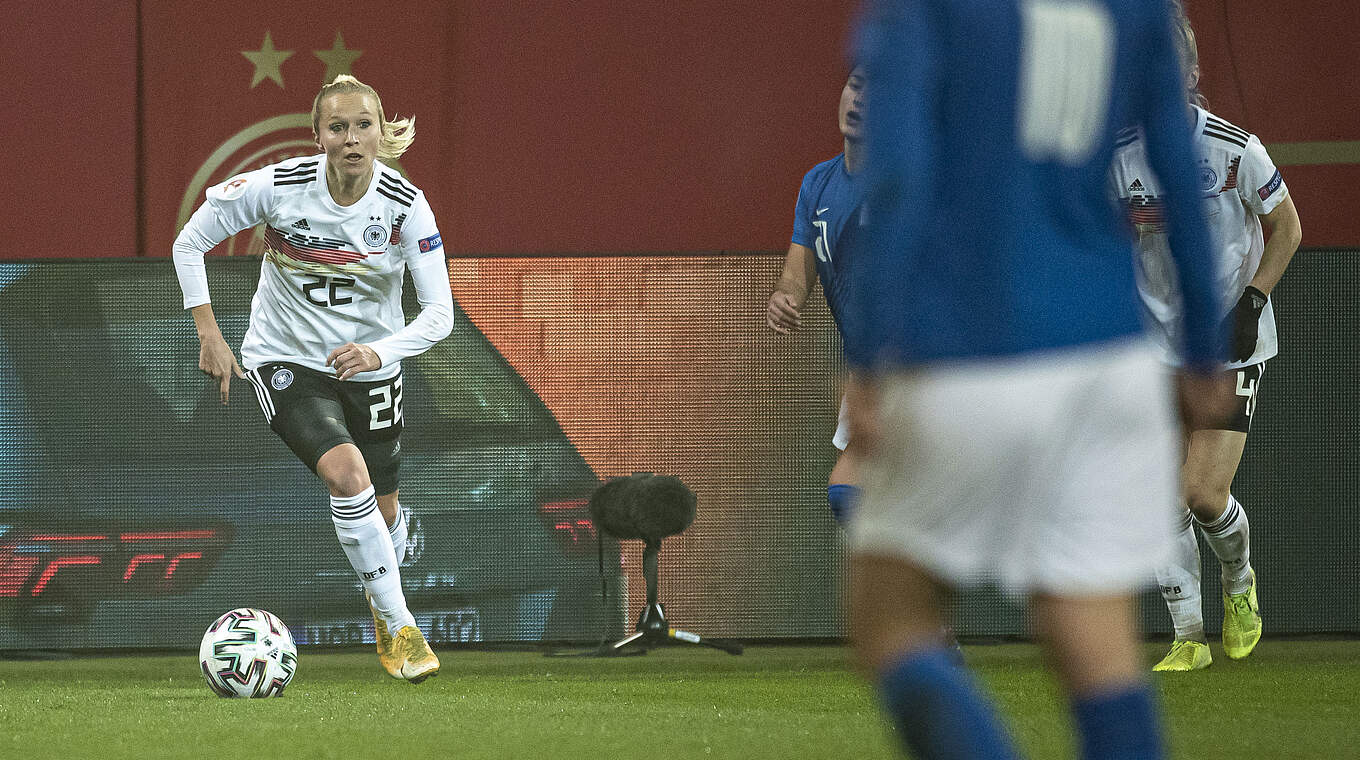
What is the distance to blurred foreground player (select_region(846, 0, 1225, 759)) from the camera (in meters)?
1.58

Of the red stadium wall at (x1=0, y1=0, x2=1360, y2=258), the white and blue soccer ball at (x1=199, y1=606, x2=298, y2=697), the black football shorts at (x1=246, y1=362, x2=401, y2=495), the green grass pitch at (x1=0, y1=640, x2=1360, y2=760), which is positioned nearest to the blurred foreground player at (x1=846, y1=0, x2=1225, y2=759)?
the green grass pitch at (x1=0, y1=640, x2=1360, y2=760)

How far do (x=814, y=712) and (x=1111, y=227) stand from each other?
9.14 feet

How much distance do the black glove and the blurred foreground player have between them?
3.13 m

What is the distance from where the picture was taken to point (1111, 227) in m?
1.66

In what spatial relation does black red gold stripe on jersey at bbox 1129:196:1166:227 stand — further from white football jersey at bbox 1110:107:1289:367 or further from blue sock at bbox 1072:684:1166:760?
blue sock at bbox 1072:684:1166:760

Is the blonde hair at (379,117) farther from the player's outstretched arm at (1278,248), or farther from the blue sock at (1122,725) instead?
the blue sock at (1122,725)

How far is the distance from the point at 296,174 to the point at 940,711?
12.9 feet

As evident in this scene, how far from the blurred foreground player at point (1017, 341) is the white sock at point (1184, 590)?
3.60m

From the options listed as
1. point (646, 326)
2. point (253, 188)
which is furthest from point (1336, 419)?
point (253, 188)

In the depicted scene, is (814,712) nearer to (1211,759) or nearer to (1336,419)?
(1211,759)

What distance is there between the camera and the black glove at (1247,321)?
460 cm

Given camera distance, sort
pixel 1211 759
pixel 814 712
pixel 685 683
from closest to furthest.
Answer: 1. pixel 1211 759
2. pixel 814 712
3. pixel 685 683

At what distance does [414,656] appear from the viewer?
16.0 feet

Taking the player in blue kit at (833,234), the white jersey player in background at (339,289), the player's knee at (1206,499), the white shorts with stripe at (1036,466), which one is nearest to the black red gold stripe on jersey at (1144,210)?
the player's knee at (1206,499)
